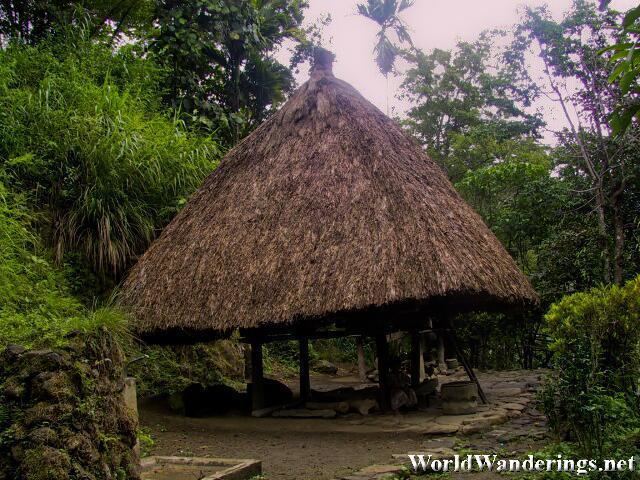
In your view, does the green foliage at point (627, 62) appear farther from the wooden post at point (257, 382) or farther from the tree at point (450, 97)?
the tree at point (450, 97)

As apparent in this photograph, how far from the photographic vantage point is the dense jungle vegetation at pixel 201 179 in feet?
14.5

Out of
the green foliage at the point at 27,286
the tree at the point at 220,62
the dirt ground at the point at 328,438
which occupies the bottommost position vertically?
the dirt ground at the point at 328,438

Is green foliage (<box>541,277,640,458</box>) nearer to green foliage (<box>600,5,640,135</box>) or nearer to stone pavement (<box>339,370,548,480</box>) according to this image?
stone pavement (<box>339,370,548,480</box>)

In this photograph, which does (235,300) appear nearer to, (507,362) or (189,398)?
(189,398)

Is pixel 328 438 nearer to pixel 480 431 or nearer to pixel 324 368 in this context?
pixel 480 431

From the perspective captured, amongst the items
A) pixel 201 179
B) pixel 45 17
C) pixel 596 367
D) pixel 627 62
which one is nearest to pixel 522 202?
pixel 201 179

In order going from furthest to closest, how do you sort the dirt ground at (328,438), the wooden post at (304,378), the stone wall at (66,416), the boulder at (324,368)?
the boulder at (324,368) → the wooden post at (304,378) → the dirt ground at (328,438) → the stone wall at (66,416)

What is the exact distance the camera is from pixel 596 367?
414 centimetres

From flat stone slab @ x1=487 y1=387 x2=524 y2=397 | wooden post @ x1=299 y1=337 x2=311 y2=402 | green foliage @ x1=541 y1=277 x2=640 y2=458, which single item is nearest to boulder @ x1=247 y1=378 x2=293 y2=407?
wooden post @ x1=299 y1=337 x2=311 y2=402

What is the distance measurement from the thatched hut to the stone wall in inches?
111

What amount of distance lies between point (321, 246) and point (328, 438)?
6.60 ft

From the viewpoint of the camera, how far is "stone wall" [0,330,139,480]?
2789 mm

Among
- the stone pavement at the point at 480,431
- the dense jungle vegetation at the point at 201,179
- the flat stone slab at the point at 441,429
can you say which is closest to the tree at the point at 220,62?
the dense jungle vegetation at the point at 201,179

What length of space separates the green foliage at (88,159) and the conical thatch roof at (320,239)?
0.66 meters
